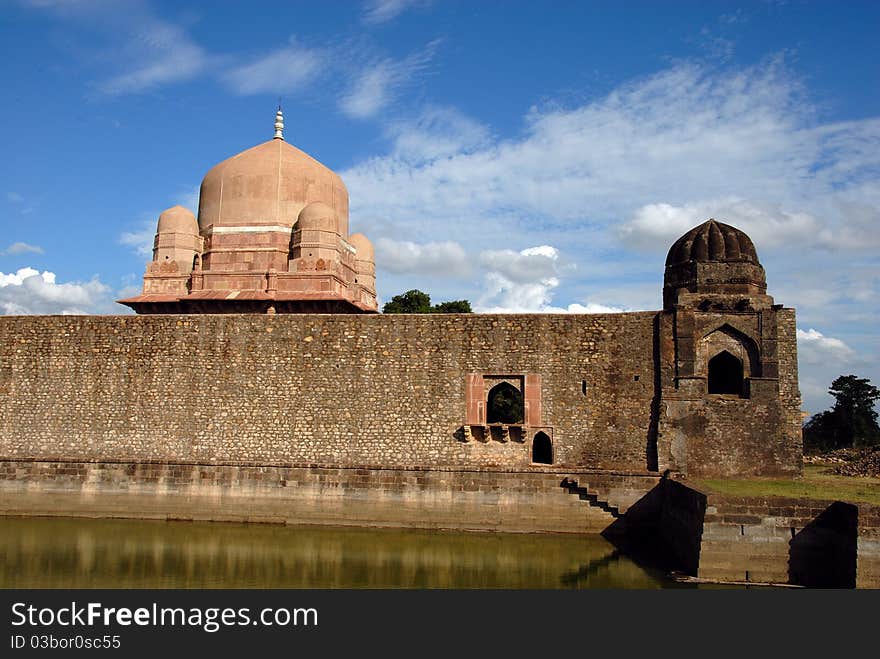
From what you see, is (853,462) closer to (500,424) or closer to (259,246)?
(500,424)

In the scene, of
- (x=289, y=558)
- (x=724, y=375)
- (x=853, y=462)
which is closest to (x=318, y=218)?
(x=289, y=558)

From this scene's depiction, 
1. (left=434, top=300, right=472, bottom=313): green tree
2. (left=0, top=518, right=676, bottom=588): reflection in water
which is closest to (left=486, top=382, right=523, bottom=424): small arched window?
(left=434, top=300, right=472, bottom=313): green tree

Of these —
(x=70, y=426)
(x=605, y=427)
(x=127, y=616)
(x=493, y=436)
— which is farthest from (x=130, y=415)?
(x=605, y=427)

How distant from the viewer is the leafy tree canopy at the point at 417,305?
27703 millimetres

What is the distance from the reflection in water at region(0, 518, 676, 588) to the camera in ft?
34.9

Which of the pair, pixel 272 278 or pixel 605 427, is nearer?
pixel 605 427

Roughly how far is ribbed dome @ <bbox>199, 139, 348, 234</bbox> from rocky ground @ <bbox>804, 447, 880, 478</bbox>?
1351cm

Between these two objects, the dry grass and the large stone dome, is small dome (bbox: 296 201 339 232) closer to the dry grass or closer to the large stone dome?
the large stone dome

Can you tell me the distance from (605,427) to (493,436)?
7.05 ft

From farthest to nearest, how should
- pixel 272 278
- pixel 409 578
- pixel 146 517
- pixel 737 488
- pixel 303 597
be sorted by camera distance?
pixel 272 278, pixel 146 517, pixel 737 488, pixel 409 578, pixel 303 597

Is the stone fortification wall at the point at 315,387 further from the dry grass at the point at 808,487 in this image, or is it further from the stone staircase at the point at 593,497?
the dry grass at the point at 808,487

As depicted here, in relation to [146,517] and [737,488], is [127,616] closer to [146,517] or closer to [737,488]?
[146,517]

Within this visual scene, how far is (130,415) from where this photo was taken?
50.2 feet

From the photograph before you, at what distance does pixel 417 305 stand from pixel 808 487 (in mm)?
17274
